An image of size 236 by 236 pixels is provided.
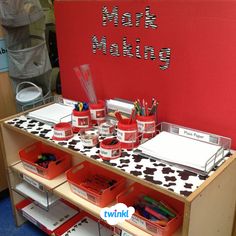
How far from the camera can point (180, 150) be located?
1.14m

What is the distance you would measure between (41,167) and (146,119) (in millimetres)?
573

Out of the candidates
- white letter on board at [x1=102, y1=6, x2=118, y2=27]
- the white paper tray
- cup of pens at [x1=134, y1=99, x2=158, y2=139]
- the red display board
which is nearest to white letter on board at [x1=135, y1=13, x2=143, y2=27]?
the red display board

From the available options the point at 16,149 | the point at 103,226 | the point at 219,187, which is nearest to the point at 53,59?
the point at 16,149

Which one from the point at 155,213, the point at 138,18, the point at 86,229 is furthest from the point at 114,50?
the point at 86,229

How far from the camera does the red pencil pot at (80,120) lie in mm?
1356

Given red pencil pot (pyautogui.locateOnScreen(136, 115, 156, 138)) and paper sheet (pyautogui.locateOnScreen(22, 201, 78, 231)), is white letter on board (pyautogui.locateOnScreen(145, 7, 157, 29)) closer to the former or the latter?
red pencil pot (pyautogui.locateOnScreen(136, 115, 156, 138))

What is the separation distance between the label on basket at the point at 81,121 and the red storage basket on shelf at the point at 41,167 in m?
0.25

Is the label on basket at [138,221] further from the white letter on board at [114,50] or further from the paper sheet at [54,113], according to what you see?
the white letter on board at [114,50]

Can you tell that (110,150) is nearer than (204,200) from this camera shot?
No

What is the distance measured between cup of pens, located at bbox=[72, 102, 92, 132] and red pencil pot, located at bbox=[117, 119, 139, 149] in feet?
0.65

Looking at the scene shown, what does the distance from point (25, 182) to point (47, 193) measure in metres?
0.21

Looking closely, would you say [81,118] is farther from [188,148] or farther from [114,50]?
[188,148]

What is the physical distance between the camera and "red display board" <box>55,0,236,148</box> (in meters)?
1.10

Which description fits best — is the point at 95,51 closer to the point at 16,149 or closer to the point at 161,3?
the point at 161,3
